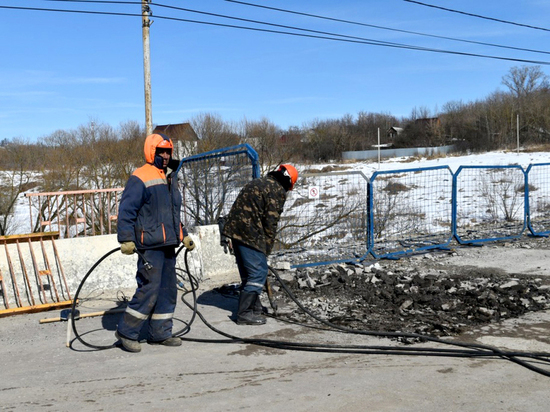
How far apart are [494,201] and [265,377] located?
9.21 metres

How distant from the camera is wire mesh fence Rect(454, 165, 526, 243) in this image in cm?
1178

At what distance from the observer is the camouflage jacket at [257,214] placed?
593 centimetres

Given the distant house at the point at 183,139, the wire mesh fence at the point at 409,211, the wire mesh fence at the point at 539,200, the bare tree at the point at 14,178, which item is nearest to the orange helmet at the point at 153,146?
the wire mesh fence at the point at 409,211

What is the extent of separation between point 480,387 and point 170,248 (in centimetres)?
301

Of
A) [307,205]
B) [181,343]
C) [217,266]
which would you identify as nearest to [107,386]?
[181,343]

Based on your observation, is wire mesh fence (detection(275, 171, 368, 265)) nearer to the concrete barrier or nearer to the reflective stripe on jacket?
the concrete barrier

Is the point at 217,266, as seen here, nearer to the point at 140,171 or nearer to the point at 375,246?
the point at 375,246

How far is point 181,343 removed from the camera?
5410 mm

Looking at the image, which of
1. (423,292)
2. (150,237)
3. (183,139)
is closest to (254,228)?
(150,237)

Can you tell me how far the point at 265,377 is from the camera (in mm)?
4430

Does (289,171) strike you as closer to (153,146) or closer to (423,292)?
(153,146)

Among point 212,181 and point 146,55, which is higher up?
point 146,55

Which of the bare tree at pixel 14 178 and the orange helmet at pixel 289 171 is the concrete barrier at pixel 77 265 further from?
the bare tree at pixel 14 178

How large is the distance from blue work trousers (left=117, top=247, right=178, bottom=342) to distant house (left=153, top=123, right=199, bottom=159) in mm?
14097
